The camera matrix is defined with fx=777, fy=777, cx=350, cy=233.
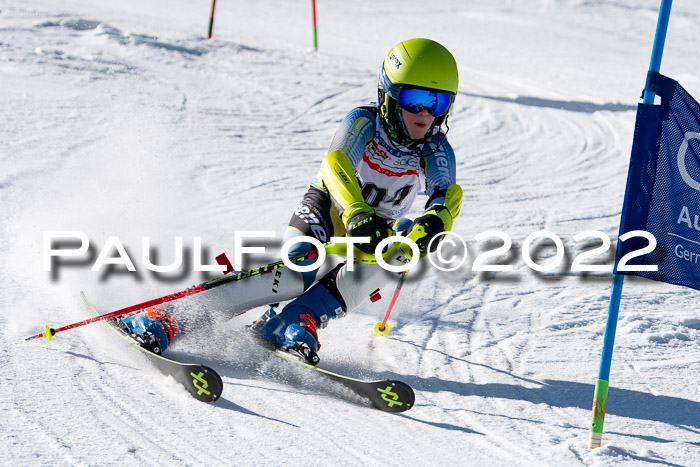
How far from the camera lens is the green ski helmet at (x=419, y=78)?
177 inches

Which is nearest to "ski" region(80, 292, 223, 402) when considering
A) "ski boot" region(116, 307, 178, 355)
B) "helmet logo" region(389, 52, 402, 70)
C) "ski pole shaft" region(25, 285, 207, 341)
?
"ski boot" region(116, 307, 178, 355)

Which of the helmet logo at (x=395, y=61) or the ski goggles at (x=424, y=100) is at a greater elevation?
the helmet logo at (x=395, y=61)

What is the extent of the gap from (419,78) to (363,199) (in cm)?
79

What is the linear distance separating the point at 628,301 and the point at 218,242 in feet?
11.2

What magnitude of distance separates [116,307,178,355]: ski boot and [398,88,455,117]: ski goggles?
1.87 meters

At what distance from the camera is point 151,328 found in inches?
173

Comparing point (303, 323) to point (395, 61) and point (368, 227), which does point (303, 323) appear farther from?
point (395, 61)

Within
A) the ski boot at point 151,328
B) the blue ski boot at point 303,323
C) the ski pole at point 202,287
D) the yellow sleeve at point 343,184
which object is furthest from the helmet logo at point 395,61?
the ski boot at point 151,328

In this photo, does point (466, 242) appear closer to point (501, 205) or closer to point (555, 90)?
point (501, 205)

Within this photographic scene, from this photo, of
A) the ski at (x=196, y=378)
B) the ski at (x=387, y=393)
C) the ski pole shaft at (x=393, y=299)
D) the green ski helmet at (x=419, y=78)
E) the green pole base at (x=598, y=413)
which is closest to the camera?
the green pole base at (x=598, y=413)

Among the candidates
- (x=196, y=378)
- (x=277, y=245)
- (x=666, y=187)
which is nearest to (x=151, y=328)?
(x=196, y=378)

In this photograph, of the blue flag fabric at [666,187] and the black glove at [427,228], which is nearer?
the blue flag fabric at [666,187]

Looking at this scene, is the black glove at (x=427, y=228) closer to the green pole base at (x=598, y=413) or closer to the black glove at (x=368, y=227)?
the black glove at (x=368, y=227)

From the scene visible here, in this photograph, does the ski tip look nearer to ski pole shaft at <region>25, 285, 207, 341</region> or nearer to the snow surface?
the snow surface
